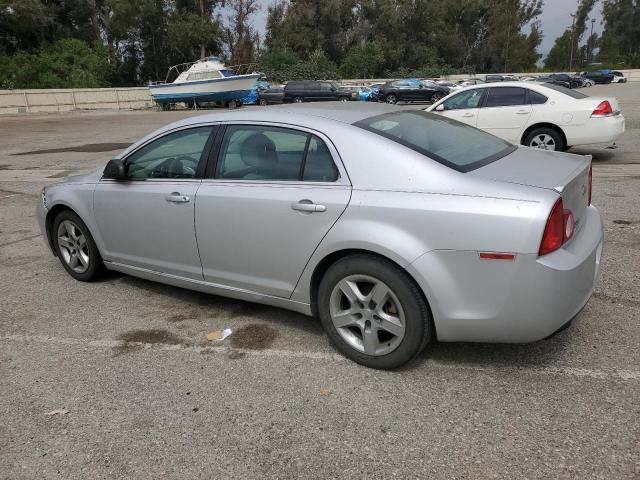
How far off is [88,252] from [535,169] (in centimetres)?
370

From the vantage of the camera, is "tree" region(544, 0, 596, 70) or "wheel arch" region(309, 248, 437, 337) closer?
"wheel arch" region(309, 248, 437, 337)

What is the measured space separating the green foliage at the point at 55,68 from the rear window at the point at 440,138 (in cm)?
5112

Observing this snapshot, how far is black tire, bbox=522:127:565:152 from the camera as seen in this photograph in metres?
9.83

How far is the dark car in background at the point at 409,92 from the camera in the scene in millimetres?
36250

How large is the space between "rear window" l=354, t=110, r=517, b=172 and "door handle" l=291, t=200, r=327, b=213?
0.58 meters

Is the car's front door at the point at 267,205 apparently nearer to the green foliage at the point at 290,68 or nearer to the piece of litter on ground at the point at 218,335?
the piece of litter on ground at the point at 218,335

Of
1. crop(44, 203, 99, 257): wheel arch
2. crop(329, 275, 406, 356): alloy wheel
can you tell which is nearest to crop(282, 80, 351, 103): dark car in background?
crop(44, 203, 99, 257): wheel arch

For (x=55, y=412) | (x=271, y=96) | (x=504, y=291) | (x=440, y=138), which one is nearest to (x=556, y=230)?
(x=504, y=291)

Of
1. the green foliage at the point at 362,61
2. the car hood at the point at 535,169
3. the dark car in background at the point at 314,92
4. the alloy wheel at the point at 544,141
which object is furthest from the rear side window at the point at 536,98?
the green foliage at the point at 362,61

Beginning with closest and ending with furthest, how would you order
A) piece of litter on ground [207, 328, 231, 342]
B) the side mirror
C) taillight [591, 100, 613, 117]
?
1. piece of litter on ground [207, 328, 231, 342]
2. the side mirror
3. taillight [591, 100, 613, 117]

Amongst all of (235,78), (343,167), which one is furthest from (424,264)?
(235,78)

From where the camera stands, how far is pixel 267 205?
139 inches

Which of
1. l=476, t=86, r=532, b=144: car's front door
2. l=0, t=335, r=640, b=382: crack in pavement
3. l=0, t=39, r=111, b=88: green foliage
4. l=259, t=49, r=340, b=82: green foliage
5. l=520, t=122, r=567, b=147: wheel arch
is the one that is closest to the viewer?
l=0, t=335, r=640, b=382: crack in pavement

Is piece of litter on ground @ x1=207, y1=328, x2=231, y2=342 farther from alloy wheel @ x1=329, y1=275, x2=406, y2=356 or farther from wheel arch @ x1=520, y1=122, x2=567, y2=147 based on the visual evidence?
wheel arch @ x1=520, y1=122, x2=567, y2=147
